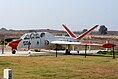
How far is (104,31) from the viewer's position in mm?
192125

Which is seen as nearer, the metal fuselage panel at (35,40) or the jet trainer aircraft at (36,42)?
the jet trainer aircraft at (36,42)

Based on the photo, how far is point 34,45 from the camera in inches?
1389

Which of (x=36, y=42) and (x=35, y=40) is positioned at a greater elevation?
(x=35, y=40)

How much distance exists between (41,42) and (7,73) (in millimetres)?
27557

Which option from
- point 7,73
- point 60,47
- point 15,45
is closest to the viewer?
point 7,73

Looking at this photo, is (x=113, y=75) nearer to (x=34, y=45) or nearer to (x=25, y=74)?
(x=25, y=74)

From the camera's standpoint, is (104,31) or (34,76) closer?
(34,76)

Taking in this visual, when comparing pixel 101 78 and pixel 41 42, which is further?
pixel 41 42

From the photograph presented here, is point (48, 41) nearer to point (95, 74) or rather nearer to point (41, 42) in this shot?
point (41, 42)

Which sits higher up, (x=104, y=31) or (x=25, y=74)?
(x=104, y=31)

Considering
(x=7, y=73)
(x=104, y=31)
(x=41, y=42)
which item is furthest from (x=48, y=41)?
(x=104, y=31)

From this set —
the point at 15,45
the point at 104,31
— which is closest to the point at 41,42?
the point at 15,45

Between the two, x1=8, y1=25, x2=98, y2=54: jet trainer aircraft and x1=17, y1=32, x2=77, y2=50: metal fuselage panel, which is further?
x1=17, y1=32, x2=77, y2=50: metal fuselage panel

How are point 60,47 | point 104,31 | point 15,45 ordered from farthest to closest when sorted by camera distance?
point 104,31 < point 60,47 < point 15,45
